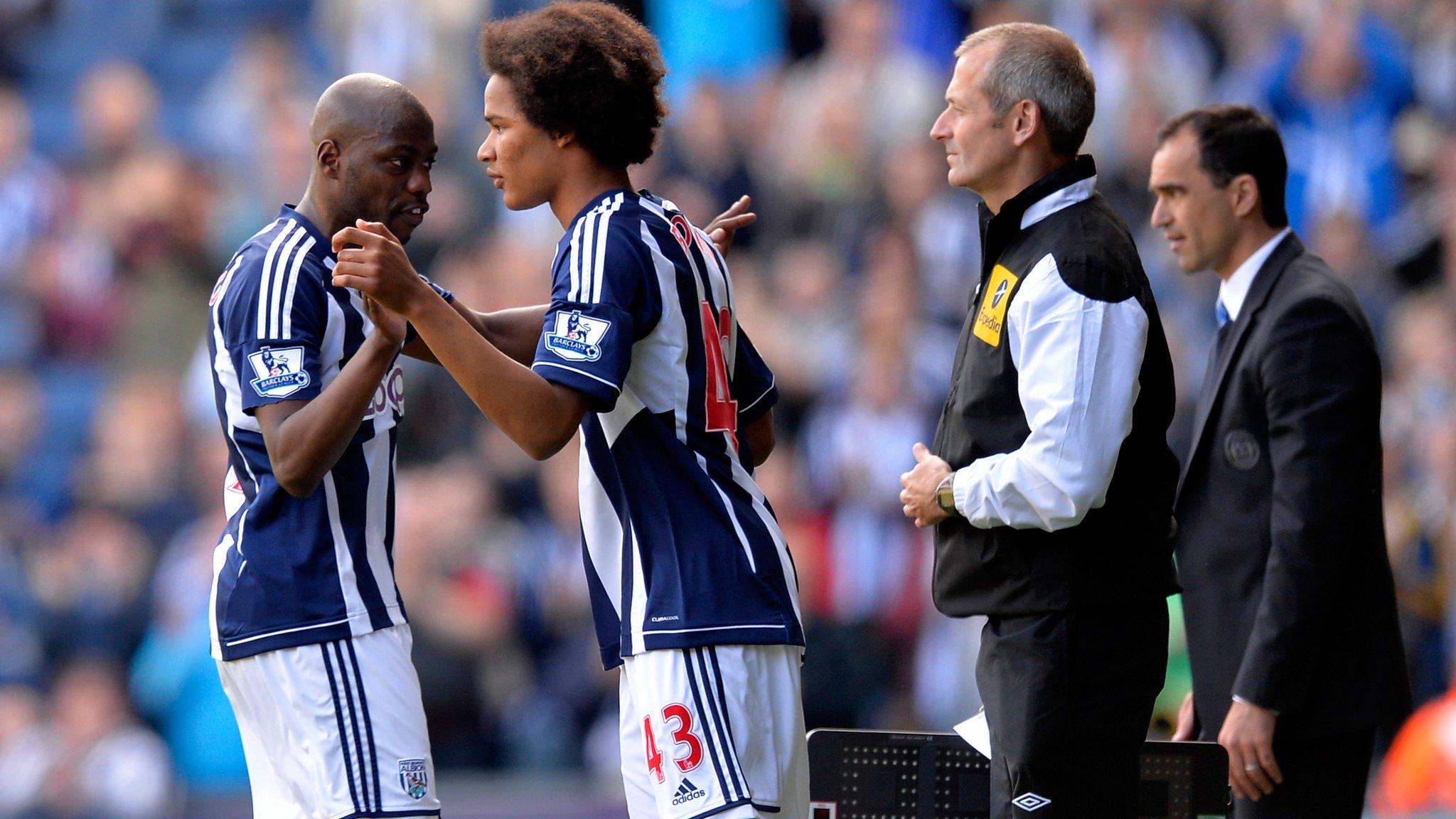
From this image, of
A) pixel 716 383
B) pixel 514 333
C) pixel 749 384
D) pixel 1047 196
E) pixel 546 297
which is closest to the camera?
pixel 716 383

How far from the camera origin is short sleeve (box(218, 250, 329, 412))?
3.68m

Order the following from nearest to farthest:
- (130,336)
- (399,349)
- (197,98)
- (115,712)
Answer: (399,349) → (115,712) → (130,336) → (197,98)

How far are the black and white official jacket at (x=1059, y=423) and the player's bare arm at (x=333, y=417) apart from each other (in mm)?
1233

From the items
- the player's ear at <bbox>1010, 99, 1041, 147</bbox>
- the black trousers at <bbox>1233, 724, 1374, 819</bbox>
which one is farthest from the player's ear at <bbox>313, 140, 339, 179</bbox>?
the black trousers at <bbox>1233, 724, 1374, 819</bbox>

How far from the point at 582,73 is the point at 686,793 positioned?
1.51 meters

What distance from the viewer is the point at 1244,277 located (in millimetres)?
4645

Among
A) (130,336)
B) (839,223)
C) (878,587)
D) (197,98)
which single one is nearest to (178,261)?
(130,336)

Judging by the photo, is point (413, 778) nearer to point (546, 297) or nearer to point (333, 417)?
point (333, 417)

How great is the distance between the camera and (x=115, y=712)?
8984 millimetres

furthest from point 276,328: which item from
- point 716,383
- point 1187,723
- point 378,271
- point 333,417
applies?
point 1187,723

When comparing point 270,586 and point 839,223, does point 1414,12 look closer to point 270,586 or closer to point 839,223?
point 839,223

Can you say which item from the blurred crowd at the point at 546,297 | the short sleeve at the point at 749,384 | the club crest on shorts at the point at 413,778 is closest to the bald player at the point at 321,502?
the club crest on shorts at the point at 413,778

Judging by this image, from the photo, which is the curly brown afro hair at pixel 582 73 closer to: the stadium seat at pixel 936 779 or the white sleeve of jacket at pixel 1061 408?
the white sleeve of jacket at pixel 1061 408

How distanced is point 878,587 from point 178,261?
4.97 meters
